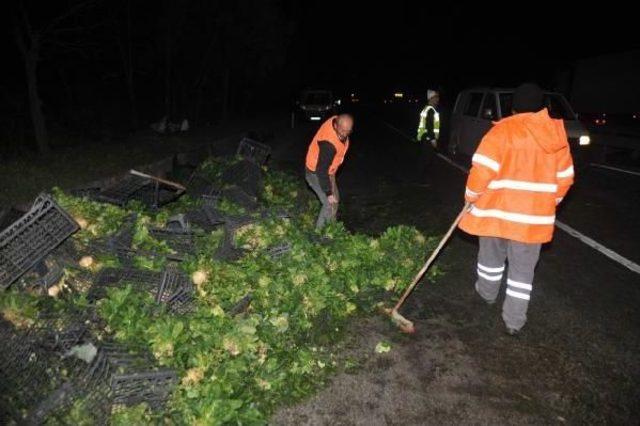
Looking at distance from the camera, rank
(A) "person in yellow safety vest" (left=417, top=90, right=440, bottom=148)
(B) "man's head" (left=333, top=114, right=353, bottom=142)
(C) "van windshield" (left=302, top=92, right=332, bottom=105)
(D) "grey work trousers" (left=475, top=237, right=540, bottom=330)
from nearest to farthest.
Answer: (D) "grey work trousers" (left=475, top=237, right=540, bottom=330), (B) "man's head" (left=333, top=114, right=353, bottom=142), (A) "person in yellow safety vest" (left=417, top=90, right=440, bottom=148), (C) "van windshield" (left=302, top=92, right=332, bottom=105)

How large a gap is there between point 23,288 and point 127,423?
1780mm

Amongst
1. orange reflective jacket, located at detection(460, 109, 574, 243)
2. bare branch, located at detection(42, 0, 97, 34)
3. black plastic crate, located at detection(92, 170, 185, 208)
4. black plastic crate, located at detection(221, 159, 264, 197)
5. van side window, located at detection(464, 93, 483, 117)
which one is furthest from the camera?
van side window, located at detection(464, 93, 483, 117)

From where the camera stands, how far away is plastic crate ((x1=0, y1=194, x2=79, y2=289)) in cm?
390

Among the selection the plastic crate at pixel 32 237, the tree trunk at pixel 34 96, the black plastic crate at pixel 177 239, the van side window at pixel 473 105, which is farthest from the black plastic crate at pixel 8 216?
the van side window at pixel 473 105

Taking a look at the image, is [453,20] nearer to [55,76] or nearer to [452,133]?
[452,133]

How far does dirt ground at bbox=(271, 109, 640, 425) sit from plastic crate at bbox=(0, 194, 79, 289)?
8.15 ft

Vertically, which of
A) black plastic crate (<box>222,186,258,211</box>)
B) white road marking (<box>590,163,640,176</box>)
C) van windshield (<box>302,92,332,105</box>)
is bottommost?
van windshield (<box>302,92,332,105</box>)

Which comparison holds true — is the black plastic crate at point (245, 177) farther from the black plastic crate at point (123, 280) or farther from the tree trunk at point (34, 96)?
the tree trunk at point (34, 96)

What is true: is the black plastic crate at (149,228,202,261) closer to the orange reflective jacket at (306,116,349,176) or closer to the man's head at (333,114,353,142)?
the orange reflective jacket at (306,116,349,176)

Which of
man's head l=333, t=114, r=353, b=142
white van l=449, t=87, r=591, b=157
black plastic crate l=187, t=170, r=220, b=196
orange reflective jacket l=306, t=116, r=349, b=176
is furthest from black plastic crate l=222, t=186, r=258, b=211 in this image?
white van l=449, t=87, r=591, b=157

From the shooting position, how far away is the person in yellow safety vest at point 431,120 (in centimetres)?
1120

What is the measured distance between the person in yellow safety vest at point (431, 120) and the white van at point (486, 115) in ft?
3.18

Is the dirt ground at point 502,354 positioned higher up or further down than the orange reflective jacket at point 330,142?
further down

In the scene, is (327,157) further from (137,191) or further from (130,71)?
(130,71)
